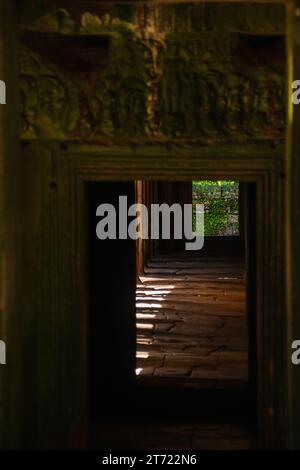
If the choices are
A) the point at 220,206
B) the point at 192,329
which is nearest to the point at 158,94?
the point at 192,329

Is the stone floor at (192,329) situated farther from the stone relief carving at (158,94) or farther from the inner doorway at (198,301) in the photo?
the stone relief carving at (158,94)

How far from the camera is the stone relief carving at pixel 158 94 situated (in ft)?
16.2

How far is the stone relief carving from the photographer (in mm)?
4926

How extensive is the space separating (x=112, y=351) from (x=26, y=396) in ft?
6.80

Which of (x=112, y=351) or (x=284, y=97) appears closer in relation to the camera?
(x=284, y=97)

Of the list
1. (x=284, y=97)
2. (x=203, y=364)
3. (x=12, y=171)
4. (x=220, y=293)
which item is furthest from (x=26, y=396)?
(x=220, y=293)

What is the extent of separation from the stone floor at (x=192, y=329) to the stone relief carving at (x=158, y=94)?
315cm

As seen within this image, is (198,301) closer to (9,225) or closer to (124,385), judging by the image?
(124,385)

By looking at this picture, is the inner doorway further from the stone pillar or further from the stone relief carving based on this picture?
the stone relief carving

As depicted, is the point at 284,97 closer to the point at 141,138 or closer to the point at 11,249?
the point at 141,138

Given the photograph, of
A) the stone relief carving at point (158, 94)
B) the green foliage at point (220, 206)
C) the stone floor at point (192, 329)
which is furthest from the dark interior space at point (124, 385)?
the green foliage at point (220, 206)

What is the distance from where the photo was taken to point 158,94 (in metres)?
4.97

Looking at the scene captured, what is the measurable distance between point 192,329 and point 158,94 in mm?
5846
